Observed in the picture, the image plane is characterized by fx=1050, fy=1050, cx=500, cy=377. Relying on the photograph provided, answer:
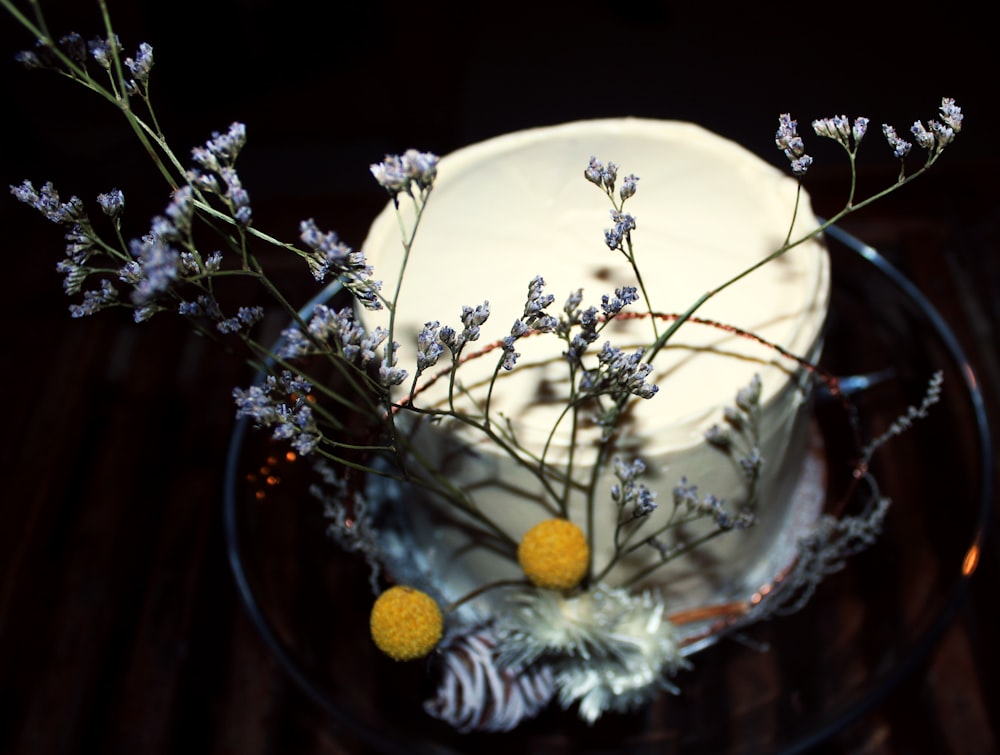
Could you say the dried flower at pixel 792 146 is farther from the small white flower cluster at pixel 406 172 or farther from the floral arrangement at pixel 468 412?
the small white flower cluster at pixel 406 172

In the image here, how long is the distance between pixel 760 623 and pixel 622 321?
216 millimetres

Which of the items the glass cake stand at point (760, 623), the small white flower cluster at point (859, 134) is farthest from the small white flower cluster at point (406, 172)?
the glass cake stand at point (760, 623)

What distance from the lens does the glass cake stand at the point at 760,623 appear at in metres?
0.59

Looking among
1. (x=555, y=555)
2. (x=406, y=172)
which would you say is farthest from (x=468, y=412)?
(x=406, y=172)

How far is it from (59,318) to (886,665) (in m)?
0.67

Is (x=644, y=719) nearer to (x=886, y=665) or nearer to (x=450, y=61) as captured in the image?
(x=886, y=665)

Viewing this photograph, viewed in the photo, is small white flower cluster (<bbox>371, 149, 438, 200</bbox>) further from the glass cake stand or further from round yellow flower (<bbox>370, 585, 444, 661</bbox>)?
the glass cake stand

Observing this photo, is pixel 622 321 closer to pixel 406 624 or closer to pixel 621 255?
pixel 621 255

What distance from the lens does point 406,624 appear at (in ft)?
1.54

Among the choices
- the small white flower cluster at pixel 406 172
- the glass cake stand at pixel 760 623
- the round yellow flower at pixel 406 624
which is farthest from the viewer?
the glass cake stand at pixel 760 623

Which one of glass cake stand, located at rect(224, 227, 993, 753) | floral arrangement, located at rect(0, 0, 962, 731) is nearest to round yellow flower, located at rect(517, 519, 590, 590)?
floral arrangement, located at rect(0, 0, 962, 731)

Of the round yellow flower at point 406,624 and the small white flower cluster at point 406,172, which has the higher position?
the small white flower cluster at point 406,172

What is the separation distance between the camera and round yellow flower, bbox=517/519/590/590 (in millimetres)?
489

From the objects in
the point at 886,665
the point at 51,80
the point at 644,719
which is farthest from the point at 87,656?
the point at 51,80
